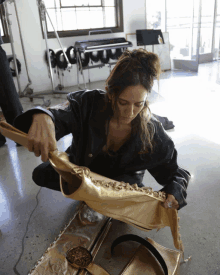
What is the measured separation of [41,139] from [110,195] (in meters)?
0.33

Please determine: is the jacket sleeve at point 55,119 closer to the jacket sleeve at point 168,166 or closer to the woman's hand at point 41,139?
the woman's hand at point 41,139

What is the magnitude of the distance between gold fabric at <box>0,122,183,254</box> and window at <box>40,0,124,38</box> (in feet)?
15.1

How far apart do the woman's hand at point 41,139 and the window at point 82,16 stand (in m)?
4.47

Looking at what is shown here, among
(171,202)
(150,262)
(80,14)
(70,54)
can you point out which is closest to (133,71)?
(171,202)

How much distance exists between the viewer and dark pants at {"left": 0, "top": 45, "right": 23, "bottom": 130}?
214 centimetres

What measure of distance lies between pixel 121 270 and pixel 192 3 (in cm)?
633

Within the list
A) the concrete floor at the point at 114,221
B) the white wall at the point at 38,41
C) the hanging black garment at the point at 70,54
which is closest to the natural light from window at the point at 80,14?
the white wall at the point at 38,41

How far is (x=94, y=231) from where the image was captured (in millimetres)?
1299

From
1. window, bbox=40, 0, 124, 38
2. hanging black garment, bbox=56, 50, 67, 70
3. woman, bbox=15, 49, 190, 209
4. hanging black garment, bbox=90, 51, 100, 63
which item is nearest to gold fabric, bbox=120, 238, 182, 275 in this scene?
woman, bbox=15, 49, 190, 209

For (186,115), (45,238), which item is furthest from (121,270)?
(186,115)

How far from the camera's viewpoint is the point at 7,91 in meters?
2.22

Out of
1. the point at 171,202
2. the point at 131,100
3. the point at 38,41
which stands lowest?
the point at 171,202

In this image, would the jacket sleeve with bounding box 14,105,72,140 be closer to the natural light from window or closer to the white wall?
the white wall

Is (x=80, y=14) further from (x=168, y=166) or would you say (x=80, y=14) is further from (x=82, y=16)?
(x=168, y=166)
